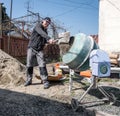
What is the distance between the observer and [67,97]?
20.9ft

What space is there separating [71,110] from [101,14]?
292 inches

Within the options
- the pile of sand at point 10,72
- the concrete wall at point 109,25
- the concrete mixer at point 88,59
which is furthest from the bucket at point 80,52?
the concrete wall at point 109,25

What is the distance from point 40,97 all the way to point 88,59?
1350mm

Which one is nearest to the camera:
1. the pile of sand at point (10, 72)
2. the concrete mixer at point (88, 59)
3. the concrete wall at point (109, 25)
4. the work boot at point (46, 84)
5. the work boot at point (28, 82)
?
the concrete mixer at point (88, 59)

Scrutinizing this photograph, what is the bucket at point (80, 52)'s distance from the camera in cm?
593

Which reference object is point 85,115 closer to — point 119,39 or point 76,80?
point 76,80

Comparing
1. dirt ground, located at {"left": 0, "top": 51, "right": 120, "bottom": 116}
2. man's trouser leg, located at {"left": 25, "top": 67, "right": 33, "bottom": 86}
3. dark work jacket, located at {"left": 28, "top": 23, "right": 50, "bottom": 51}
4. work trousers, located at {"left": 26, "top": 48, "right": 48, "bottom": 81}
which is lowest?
dirt ground, located at {"left": 0, "top": 51, "right": 120, "bottom": 116}

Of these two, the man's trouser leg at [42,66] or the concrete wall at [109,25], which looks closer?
the man's trouser leg at [42,66]

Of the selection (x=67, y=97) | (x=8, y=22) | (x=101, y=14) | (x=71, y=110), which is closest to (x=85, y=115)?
(x=71, y=110)

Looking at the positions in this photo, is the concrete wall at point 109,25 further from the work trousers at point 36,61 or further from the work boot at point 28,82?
the work boot at point 28,82

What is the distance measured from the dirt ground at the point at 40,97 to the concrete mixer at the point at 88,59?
0.99ft

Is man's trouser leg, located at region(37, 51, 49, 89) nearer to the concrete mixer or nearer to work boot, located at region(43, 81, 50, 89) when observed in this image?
work boot, located at region(43, 81, 50, 89)

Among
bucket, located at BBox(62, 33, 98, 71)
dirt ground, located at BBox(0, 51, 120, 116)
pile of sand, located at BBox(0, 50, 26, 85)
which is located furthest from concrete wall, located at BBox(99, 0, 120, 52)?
bucket, located at BBox(62, 33, 98, 71)

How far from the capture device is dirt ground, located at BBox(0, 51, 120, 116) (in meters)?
5.32
